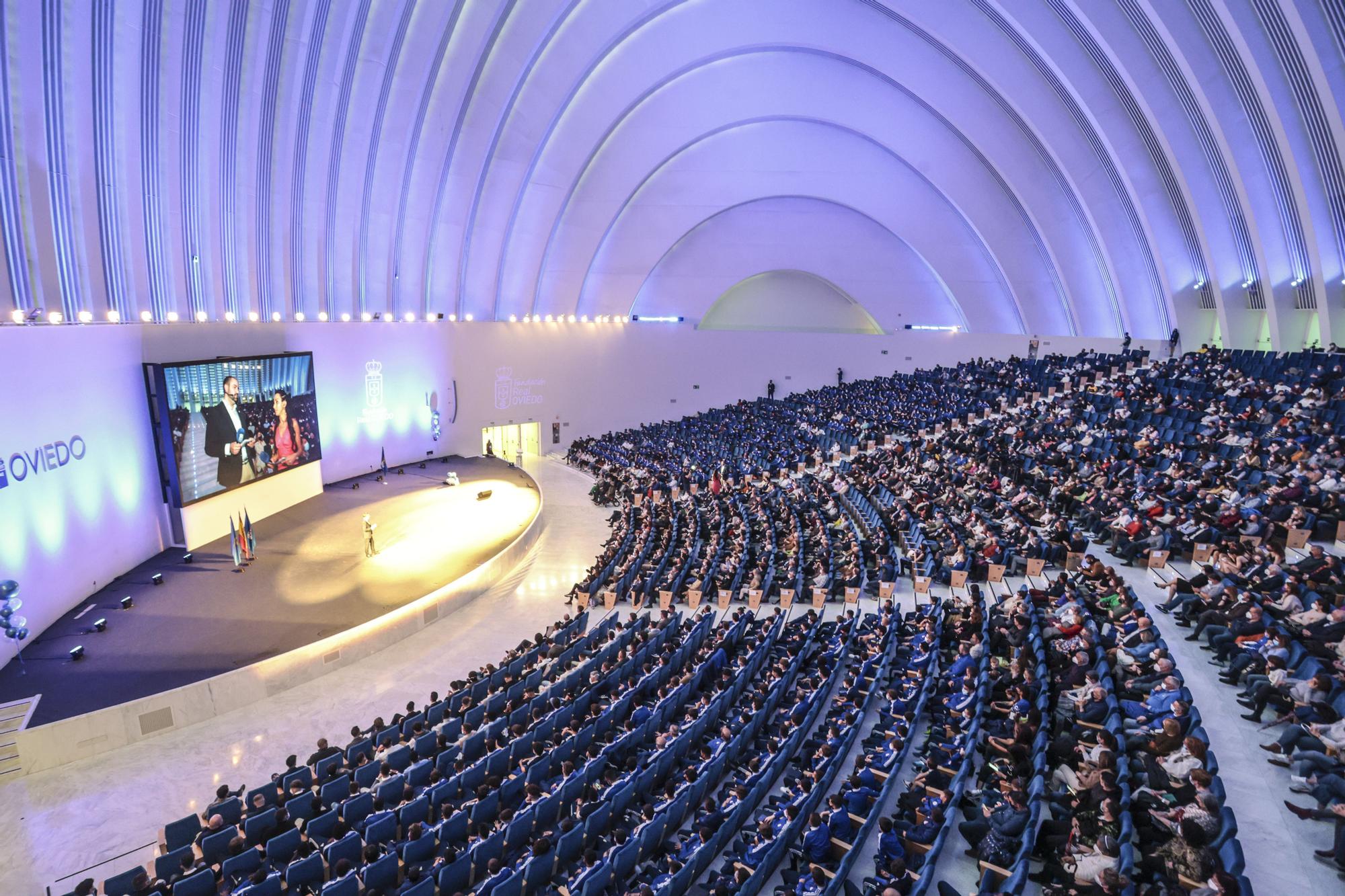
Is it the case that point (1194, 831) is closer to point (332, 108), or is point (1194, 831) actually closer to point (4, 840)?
point (4, 840)

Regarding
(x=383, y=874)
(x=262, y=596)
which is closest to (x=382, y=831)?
(x=383, y=874)

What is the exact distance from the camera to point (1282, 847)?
215 inches

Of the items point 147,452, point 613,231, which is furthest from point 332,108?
point 613,231

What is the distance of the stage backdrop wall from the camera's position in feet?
36.2

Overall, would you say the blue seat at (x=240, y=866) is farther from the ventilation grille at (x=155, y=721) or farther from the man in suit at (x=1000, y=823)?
the man in suit at (x=1000, y=823)

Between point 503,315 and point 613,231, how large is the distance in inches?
293

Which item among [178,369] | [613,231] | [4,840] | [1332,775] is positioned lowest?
[4,840]

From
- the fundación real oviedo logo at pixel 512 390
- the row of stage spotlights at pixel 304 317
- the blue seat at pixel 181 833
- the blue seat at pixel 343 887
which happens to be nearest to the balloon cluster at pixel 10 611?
the row of stage spotlights at pixel 304 317

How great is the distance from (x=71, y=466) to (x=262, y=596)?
3.87 metres

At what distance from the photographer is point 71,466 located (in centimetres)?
1252

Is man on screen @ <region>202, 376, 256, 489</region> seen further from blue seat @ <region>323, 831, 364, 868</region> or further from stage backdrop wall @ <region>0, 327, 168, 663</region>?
blue seat @ <region>323, 831, 364, 868</region>

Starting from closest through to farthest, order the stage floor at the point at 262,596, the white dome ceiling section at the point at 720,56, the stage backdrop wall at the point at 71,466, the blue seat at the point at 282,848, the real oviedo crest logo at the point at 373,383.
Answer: the blue seat at the point at 282,848 → the stage floor at the point at 262,596 → the stage backdrop wall at the point at 71,466 → the real oviedo crest logo at the point at 373,383 → the white dome ceiling section at the point at 720,56

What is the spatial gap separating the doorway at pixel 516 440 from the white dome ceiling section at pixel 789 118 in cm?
543

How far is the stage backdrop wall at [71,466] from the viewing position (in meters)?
11.0
